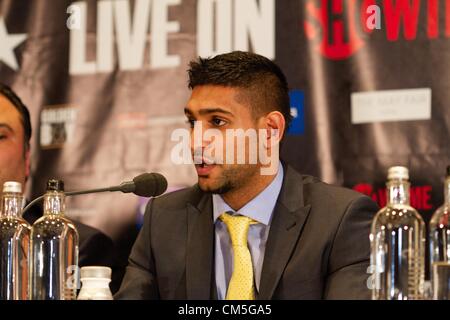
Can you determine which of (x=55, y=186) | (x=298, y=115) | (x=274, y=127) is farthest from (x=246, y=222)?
(x=298, y=115)

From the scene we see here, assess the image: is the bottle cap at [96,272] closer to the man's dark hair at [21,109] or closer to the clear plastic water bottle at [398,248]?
the clear plastic water bottle at [398,248]

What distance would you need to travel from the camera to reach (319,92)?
3.57 m

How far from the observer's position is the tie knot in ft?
8.79

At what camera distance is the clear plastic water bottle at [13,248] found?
217 centimetres

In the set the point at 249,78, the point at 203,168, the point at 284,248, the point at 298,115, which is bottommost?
the point at 284,248

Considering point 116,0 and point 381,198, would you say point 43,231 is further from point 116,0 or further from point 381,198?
point 116,0

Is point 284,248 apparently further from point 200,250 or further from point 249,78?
point 249,78

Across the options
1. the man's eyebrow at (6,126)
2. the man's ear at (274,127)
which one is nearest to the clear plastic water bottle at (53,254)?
the man's ear at (274,127)

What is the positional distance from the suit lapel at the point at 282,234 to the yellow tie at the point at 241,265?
0.04m

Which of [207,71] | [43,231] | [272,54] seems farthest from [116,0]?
[43,231]

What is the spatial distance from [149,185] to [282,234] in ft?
1.32

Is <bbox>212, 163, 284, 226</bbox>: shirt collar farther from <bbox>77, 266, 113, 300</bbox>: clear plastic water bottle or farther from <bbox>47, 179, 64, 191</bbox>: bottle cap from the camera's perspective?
<bbox>77, 266, 113, 300</bbox>: clear plastic water bottle

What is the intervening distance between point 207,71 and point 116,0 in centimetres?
120

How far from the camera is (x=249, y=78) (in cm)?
300
